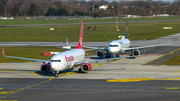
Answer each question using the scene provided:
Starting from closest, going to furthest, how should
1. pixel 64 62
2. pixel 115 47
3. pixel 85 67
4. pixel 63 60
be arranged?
pixel 63 60 < pixel 64 62 < pixel 85 67 < pixel 115 47

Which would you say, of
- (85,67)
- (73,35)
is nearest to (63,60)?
(85,67)

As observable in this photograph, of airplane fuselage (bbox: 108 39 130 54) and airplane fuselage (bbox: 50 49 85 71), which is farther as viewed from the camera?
airplane fuselage (bbox: 108 39 130 54)

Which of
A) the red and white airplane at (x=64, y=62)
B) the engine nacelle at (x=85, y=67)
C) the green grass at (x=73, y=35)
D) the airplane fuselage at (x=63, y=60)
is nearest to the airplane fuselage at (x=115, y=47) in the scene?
the red and white airplane at (x=64, y=62)

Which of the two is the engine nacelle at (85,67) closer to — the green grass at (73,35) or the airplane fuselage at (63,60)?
the airplane fuselage at (63,60)

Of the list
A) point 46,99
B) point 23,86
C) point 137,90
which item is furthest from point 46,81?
point 137,90

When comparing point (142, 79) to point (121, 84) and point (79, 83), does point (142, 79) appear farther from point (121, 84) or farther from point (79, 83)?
point (79, 83)

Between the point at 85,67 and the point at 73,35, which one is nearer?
the point at 85,67

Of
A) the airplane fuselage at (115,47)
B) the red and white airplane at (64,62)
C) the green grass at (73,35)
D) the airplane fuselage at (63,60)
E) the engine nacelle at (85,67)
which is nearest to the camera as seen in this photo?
the airplane fuselage at (63,60)

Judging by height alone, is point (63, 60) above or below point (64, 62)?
above

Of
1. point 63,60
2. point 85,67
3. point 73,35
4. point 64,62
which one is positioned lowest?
point 73,35

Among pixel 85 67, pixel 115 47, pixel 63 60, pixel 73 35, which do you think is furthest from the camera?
pixel 73 35

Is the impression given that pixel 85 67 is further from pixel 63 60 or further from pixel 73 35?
pixel 73 35

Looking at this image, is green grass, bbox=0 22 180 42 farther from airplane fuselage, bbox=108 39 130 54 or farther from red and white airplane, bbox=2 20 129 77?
red and white airplane, bbox=2 20 129 77

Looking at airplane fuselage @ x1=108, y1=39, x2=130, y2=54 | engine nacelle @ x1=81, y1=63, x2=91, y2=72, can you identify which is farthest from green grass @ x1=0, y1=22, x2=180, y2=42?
engine nacelle @ x1=81, y1=63, x2=91, y2=72
